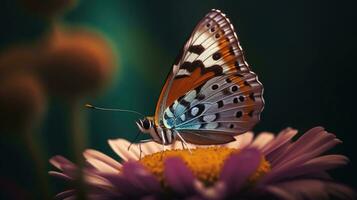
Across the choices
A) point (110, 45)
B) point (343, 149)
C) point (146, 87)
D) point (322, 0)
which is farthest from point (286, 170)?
point (322, 0)

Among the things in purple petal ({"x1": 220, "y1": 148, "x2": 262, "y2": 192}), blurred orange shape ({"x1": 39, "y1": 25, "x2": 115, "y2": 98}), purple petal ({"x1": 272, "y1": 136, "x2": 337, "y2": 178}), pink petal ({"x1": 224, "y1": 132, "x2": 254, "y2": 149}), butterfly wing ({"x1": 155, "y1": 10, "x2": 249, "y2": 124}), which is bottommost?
purple petal ({"x1": 272, "y1": 136, "x2": 337, "y2": 178})

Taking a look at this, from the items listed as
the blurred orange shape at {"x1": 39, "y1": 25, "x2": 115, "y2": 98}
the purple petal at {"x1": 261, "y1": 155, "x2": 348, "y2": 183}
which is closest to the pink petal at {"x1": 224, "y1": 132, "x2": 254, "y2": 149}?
the purple petal at {"x1": 261, "y1": 155, "x2": 348, "y2": 183}

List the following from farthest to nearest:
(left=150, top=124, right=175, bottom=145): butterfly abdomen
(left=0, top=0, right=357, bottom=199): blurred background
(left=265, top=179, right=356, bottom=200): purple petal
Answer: (left=0, top=0, right=357, bottom=199): blurred background
(left=150, top=124, right=175, bottom=145): butterfly abdomen
(left=265, top=179, right=356, bottom=200): purple petal

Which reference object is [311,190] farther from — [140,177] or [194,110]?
[194,110]

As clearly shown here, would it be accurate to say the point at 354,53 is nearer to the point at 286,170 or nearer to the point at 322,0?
the point at 322,0

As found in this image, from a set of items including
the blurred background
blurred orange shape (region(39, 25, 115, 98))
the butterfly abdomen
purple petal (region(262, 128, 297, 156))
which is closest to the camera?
blurred orange shape (region(39, 25, 115, 98))

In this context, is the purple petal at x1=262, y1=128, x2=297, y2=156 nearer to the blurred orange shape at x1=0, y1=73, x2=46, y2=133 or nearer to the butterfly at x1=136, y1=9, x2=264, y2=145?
the butterfly at x1=136, y1=9, x2=264, y2=145
